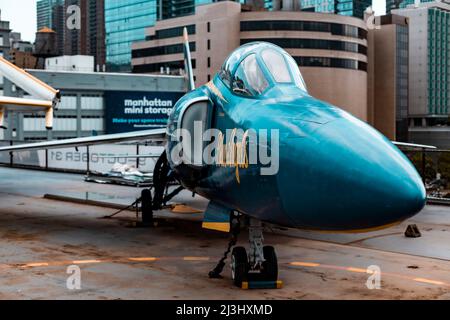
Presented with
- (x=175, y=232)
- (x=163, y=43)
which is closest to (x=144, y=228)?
(x=175, y=232)

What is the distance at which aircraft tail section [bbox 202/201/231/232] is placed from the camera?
11172 mm

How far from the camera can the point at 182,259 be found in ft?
45.6

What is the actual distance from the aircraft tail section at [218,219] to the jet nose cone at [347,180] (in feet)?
9.19

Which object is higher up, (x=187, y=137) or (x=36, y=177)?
(x=187, y=137)

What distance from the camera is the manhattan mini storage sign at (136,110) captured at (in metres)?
82.3

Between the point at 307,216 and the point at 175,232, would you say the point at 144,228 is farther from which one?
the point at 307,216

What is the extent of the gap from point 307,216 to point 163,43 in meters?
117

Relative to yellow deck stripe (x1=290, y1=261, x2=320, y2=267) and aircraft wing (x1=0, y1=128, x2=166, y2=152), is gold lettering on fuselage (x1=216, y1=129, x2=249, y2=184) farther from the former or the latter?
aircraft wing (x1=0, y1=128, x2=166, y2=152)

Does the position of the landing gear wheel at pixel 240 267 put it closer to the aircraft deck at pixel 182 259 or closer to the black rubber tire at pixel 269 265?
the aircraft deck at pixel 182 259

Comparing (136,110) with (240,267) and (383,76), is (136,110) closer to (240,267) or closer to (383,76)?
(383,76)

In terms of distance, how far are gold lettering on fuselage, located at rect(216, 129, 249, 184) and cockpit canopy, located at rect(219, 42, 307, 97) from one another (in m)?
0.92

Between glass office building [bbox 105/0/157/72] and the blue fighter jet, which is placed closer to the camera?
the blue fighter jet

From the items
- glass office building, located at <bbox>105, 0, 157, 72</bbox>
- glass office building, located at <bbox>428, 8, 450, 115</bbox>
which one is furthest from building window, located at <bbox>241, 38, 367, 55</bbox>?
glass office building, located at <bbox>105, 0, 157, 72</bbox>

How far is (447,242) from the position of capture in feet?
53.8
